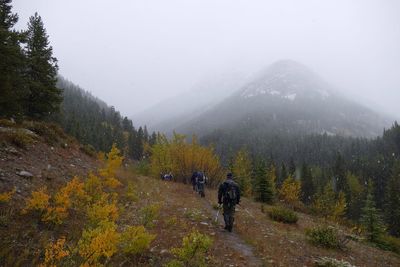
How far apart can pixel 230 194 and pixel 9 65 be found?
19.1 meters

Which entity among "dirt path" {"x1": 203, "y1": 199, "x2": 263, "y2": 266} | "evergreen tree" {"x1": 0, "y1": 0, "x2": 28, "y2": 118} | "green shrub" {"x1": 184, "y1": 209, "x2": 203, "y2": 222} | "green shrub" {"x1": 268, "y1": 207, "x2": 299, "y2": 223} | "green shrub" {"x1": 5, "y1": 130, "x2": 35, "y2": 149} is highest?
"evergreen tree" {"x1": 0, "y1": 0, "x2": 28, "y2": 118}

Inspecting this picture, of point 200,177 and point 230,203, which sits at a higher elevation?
point 230,203

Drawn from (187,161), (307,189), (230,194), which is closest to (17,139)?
(230,194)

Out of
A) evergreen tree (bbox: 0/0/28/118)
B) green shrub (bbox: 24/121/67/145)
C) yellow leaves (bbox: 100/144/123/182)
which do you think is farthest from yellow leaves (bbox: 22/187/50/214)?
evergreen tree (bbox: 0/0/28/118)

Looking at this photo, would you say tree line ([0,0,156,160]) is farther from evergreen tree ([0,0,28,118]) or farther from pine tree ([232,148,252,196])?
pine tree ([232,148,252,196])

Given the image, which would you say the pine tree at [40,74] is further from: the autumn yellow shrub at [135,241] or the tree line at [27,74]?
the autumn yellow shrub at [135,241]

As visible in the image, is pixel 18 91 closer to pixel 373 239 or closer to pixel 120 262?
pixel 120 262

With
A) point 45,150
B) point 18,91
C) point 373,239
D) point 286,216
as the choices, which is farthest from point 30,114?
point 373,239

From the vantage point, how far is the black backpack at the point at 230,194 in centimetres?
1190

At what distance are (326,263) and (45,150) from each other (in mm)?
13832

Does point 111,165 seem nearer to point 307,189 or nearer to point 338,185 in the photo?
point 307,189

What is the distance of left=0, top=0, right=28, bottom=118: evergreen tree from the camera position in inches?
770

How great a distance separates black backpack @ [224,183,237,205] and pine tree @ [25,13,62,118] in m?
22.6

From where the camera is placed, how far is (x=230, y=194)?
11969mm
